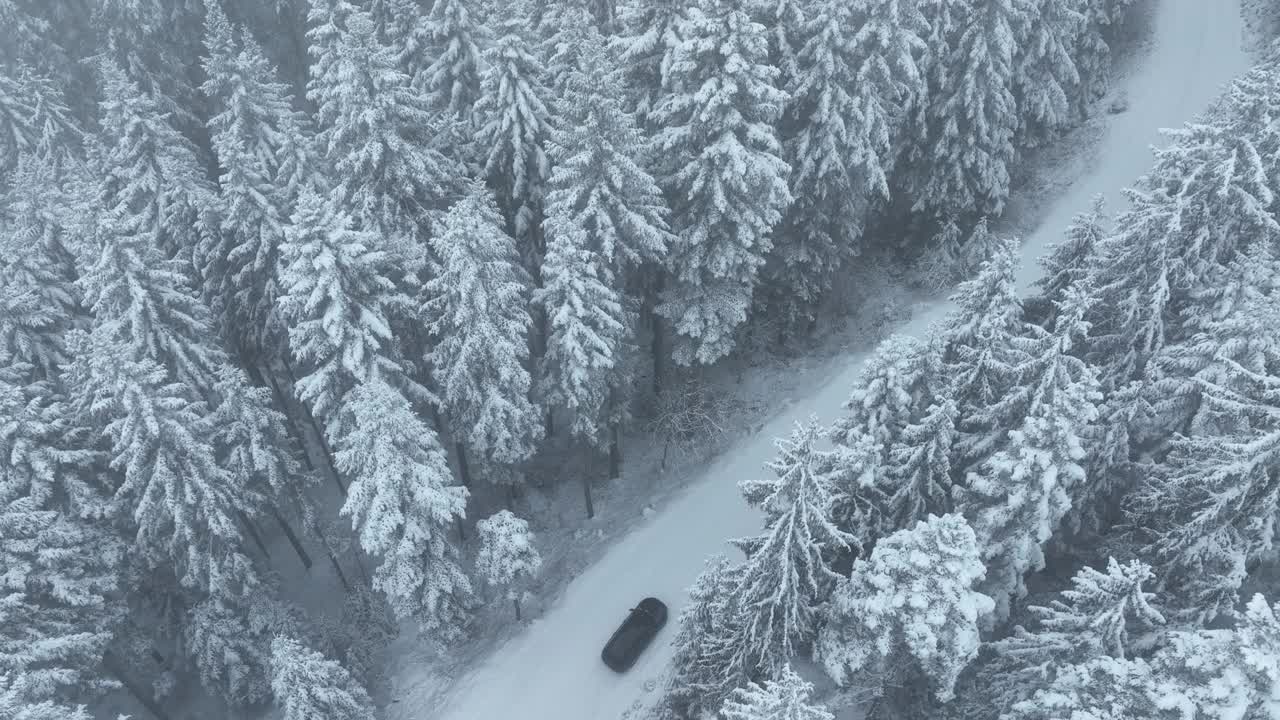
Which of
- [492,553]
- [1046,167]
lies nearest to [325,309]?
[492,553]

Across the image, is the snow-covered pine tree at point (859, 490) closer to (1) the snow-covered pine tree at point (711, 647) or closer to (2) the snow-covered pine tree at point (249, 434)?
(1) the snow-covered pine tree at point (711, 647)

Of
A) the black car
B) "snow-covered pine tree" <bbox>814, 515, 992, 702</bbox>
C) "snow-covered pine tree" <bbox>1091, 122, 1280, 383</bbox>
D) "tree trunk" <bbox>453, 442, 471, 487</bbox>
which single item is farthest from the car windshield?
"snow-covered pine tree" <bbox>1091, 122, 1280, 383</bbox>

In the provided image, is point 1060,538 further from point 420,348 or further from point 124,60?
point 124,60

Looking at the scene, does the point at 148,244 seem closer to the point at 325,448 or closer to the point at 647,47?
the point at 325,448

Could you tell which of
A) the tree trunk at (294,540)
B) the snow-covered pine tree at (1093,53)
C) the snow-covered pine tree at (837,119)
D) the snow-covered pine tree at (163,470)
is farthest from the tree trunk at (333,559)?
the snow-covered pine tree at (1093,53)

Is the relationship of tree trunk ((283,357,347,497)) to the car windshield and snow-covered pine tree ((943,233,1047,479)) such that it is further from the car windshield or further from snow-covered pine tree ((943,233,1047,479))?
snow-covered pine tree ((943,233,1047,479))

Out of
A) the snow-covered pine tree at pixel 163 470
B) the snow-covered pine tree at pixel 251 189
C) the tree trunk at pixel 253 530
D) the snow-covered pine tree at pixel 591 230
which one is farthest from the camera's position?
the tree trunk at pixel 253 530
